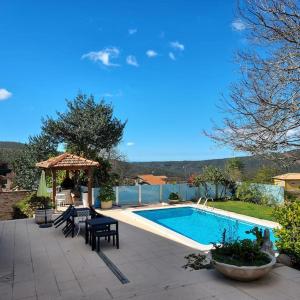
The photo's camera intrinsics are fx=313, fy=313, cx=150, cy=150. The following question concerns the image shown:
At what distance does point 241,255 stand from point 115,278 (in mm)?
2393

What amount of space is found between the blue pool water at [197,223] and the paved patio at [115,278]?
4636 millimetres

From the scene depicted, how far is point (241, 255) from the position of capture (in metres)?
5.72

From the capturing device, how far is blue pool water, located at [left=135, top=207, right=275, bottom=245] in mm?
12797

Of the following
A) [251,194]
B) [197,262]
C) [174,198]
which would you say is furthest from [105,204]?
[197,262]

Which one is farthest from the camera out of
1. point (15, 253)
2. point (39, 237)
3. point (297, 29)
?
point (39, 237)

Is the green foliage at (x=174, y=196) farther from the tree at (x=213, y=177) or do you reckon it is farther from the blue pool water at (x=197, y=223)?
the tree at (x=213, y=177)

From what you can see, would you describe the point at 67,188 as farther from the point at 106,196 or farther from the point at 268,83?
the point at 268,83

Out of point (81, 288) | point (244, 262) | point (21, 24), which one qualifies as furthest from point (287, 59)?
point (21, 24)

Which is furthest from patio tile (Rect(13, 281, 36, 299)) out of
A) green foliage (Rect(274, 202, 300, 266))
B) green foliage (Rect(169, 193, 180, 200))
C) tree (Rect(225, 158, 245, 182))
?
tree (Rect(225, 158, 245, 182))

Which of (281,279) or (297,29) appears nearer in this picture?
(297,29)

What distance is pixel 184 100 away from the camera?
66.1 feet

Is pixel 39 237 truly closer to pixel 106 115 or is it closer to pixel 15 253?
pixel 15 253

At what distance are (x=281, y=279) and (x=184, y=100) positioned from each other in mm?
15462

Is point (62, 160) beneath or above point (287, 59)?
beneath
